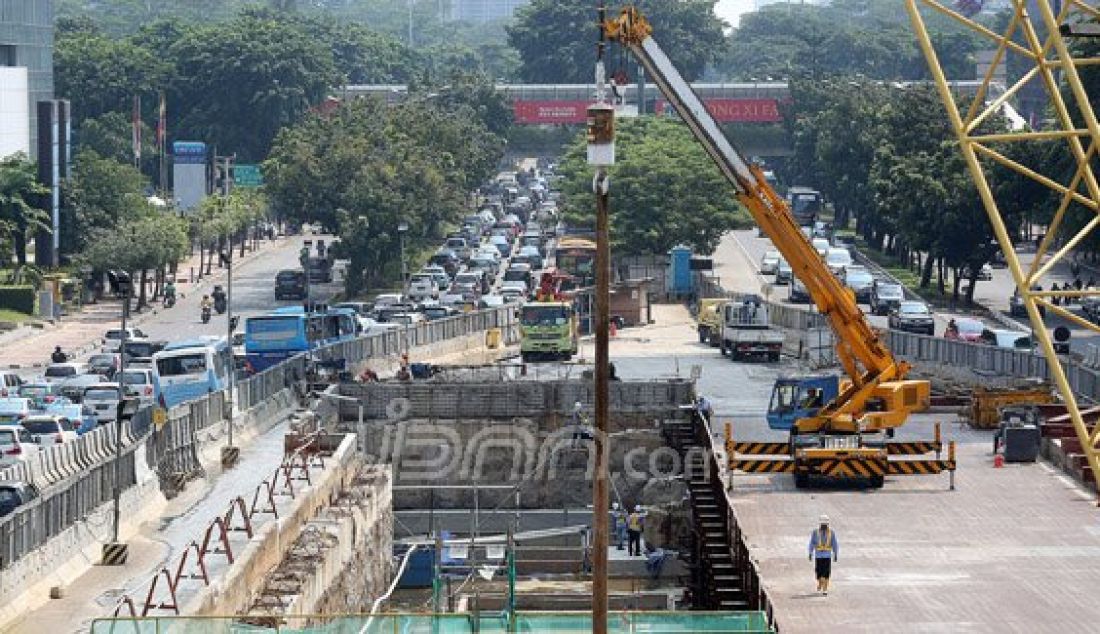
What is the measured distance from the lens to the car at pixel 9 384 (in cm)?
7203

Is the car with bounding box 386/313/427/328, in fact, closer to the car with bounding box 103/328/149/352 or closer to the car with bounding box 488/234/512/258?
the car with bounding box 103/328/149/352

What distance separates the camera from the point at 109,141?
553 ft

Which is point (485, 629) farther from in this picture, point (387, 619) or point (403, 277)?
point (403, 277)

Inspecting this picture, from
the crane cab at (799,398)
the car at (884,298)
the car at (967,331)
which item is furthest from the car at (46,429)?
the car at (884,298)

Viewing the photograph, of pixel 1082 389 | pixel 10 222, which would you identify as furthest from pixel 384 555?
pixel 10 222

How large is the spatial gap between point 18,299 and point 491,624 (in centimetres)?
6919

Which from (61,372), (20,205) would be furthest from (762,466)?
(20,205)

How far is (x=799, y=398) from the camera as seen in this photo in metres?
64.1

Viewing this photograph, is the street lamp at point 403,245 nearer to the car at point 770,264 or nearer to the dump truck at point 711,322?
the car at point 770,264

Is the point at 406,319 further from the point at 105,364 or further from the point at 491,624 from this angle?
the point at 491,624

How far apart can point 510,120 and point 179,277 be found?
71.0 m

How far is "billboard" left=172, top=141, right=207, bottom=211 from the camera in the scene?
481 feet

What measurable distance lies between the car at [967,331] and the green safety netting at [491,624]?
51.4 m

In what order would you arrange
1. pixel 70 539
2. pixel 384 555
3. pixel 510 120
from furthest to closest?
pixel 510 120 → pixel 384 555 → pixel 70 539
